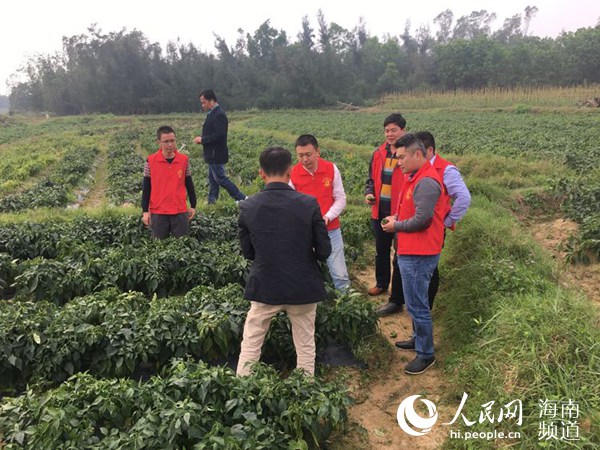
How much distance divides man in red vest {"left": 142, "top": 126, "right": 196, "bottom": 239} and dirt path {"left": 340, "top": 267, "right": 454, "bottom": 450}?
11.8 feet

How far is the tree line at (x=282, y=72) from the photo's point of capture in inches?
Answer: 2206

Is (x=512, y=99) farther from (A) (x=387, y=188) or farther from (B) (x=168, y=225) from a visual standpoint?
(B) (x=168, y=225)

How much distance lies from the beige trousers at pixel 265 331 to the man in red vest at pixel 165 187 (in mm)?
3050

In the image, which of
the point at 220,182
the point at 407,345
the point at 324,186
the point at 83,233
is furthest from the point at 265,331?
the point at 220,182

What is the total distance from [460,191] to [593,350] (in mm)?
1909

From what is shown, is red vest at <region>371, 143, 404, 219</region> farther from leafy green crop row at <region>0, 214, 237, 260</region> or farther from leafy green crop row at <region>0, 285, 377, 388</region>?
leafy green crop row at <region>0, 214, 237, 260</region>

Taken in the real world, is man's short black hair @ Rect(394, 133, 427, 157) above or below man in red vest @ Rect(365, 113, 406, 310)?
above

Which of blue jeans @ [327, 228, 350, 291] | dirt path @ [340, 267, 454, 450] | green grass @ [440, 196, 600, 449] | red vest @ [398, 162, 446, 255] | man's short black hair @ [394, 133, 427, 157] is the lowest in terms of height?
dirt path @ [340, 267, 454, 450]

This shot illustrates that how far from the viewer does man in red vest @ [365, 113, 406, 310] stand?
191 inches

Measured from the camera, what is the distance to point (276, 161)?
3367 mm

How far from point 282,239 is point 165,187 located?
327 cm

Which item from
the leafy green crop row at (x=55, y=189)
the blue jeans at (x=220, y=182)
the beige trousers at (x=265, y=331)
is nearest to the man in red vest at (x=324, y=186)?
the beige trousers at (x=265, y=331)

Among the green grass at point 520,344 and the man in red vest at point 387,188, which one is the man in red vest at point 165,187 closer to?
the man in red vest at point 387,188

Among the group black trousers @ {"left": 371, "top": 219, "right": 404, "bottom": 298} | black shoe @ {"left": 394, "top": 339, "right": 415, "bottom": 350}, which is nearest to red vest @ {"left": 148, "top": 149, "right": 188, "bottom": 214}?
black trousers @ {"left": 371, "top": 219, "right": 404, "bottom": 298}
